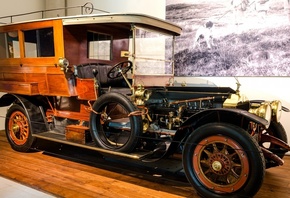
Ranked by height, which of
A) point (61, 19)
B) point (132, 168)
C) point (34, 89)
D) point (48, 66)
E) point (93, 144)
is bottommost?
point (132, 168)

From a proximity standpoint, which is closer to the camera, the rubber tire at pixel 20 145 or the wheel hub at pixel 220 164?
the wheel hub at pixel 220 164

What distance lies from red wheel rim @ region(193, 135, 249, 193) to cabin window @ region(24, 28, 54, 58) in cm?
239

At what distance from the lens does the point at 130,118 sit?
3.01m

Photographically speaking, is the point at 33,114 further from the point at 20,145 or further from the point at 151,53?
the point at 151,53

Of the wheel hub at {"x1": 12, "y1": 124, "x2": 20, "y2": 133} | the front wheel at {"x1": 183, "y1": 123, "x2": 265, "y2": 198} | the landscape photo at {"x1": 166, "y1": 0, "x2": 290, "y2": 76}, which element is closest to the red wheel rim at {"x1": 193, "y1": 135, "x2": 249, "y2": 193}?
the front wheel at {"x1": 183, "y1": 123, "x2": 265, "y2": 198}

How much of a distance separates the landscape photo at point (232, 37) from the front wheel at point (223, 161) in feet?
7.06

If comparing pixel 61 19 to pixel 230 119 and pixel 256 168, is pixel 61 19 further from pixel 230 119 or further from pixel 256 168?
pixel 256 168

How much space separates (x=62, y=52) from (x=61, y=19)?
416 millimetres

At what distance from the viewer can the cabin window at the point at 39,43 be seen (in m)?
3.77

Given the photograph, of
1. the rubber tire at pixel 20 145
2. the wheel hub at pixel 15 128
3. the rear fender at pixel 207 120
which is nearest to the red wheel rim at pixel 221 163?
the rear fender at pixel 207 120

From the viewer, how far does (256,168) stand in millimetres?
2338

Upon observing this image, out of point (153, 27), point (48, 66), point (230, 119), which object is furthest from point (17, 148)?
point (230, 119)

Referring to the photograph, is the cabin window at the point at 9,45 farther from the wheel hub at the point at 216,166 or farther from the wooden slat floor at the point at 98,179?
the wheel hub at the point at 216,166

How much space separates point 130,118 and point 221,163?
1037mm
